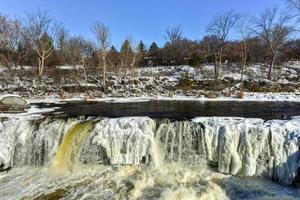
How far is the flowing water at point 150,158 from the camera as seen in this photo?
7.95 metres

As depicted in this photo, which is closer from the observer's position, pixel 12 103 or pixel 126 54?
pixel 12 103

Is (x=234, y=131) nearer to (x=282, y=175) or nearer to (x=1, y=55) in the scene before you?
(x=282, y=175)

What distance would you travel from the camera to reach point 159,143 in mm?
9977

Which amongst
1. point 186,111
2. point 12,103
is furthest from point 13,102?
point 186,111

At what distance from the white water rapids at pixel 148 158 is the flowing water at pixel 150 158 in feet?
0.09

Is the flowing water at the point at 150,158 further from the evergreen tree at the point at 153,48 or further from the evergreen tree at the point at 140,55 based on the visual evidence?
the evergreen tree at the point at 153,48

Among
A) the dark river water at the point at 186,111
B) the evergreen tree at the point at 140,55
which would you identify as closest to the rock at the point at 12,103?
the dark river water at the point at 186,111

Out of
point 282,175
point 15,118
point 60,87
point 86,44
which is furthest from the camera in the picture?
point 86,44

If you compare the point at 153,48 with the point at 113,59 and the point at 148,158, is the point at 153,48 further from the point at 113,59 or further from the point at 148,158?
the point at 148,158

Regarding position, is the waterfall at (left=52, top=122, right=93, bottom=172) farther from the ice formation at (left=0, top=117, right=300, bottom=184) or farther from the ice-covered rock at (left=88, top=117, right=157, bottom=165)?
the ice-covered rock at (left=88, top=117, right=157, bottom=165)

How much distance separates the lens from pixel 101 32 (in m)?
26.7

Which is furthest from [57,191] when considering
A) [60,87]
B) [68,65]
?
[68,65]

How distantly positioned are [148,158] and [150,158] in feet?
0.22

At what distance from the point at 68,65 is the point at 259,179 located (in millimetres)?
30720
